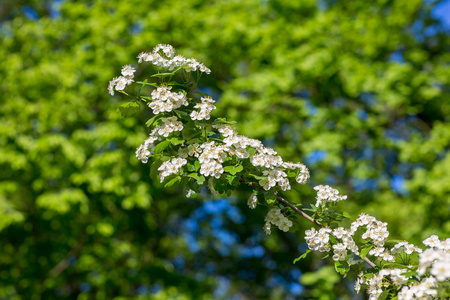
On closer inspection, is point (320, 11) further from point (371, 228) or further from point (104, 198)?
point (371, 228)

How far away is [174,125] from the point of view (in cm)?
231

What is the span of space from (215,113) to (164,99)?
4836 mm

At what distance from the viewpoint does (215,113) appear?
7086mm

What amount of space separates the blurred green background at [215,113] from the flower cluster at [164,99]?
3.93 metres

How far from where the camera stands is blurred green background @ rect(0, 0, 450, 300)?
6609mm

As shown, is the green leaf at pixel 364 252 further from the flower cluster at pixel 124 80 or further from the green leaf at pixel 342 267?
the flower cluster at pixel 124 80

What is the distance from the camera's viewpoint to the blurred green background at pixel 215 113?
6.61m

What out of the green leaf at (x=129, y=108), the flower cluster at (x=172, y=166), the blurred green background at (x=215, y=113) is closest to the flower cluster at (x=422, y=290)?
the flower cluster at (x=172, y=166)

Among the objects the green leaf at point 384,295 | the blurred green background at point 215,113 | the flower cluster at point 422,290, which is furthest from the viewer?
the blurred green background at point 215,113

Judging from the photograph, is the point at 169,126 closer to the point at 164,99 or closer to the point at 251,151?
the point at 164,99

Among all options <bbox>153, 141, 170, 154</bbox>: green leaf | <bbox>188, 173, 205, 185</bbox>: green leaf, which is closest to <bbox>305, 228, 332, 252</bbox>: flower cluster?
<bbox>188, 173, 205, 185</bbox>: green leaf

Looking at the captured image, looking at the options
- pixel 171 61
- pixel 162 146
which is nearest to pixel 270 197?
pixel 162 146

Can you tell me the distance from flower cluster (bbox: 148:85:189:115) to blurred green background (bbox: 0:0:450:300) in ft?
12.9

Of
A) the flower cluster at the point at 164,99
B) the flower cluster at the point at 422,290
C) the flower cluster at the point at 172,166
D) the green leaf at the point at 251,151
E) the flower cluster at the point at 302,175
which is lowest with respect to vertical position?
the flower cluster at the point at 172,166
